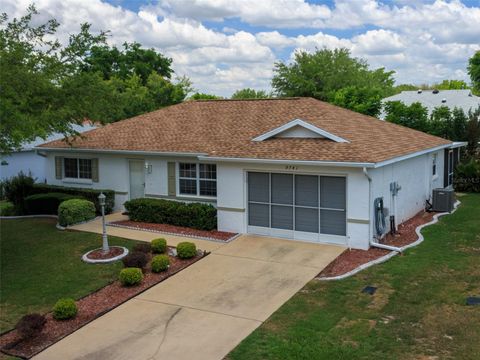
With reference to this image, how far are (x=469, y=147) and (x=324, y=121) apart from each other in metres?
13.1

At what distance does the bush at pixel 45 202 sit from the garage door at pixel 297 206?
7.71 metres

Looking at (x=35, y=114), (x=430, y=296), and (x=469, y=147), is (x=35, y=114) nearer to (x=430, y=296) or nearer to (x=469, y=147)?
(x=430, y=296)

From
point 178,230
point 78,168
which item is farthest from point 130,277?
point 78,168

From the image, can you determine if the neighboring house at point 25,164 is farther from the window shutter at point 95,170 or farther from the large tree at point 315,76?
the large tree at point 315,76

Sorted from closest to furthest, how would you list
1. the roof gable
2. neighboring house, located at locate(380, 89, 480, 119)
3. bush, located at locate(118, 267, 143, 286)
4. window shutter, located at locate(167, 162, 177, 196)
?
bush, located at locate(118, 267, 143, 286) → the roof gable → window shutter, located at locate(167, 162, 177, 196) → neighboring house, located at locate(380, 89, 480, 119)

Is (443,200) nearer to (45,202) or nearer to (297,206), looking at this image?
(297,206)

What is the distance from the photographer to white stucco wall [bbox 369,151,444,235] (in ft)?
46.7

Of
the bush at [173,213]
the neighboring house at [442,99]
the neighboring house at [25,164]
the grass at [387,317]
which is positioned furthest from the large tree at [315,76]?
the grass at [387,317]

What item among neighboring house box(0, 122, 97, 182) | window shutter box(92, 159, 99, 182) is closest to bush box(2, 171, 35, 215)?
window shutter box(92, 159, 99, 182)

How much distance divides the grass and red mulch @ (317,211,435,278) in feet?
1.89

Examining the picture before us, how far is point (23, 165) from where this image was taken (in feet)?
101

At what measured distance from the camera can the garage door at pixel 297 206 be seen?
13805 millimetres

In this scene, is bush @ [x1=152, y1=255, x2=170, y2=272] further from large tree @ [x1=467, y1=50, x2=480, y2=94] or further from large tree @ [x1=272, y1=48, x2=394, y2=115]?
large tree @ [x1=467, y1=50, x2=480, y2=94]

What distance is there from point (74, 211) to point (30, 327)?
28.7 feet
